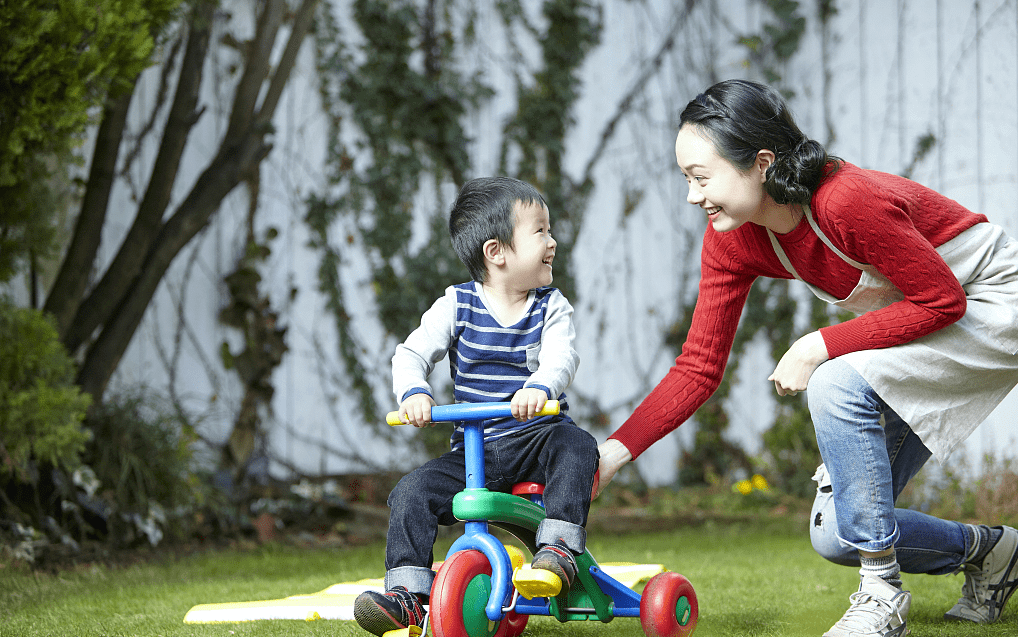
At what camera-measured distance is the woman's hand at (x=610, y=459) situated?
1758 millimetres

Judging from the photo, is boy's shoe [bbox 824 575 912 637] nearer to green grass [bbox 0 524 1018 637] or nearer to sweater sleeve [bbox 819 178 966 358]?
green grass [bbox 0 524 1018 637]

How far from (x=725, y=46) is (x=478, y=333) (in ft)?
10.8

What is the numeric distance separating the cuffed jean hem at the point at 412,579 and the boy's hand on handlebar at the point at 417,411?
0.90 feet

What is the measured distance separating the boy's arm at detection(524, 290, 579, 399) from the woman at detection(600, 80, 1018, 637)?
231 millimetres

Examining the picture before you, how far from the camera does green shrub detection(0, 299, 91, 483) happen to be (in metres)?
2.74

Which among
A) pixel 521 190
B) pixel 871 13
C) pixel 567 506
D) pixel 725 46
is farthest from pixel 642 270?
pixel 567 506

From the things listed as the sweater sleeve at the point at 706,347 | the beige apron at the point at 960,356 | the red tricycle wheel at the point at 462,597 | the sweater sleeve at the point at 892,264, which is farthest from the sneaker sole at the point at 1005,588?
the red tricycle wheel at the point at 462,597

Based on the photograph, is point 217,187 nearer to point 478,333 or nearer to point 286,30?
point 286,30

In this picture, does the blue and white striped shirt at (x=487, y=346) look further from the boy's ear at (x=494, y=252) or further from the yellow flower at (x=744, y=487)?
the yellow flower at (x=744, y=487)

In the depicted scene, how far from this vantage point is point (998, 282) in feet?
5.60

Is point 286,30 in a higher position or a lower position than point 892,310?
higher

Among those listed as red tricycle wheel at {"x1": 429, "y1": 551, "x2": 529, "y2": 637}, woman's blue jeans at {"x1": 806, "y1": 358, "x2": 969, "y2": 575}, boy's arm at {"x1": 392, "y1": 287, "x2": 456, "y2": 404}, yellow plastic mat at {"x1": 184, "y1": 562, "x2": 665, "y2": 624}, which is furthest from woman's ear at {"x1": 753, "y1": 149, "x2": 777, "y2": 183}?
yellow plastic mat at {"x1": 184, "y1": 562, "x2": 665, "y2": 624}

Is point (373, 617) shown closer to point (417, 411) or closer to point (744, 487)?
point (417, 411)

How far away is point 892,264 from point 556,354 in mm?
653
